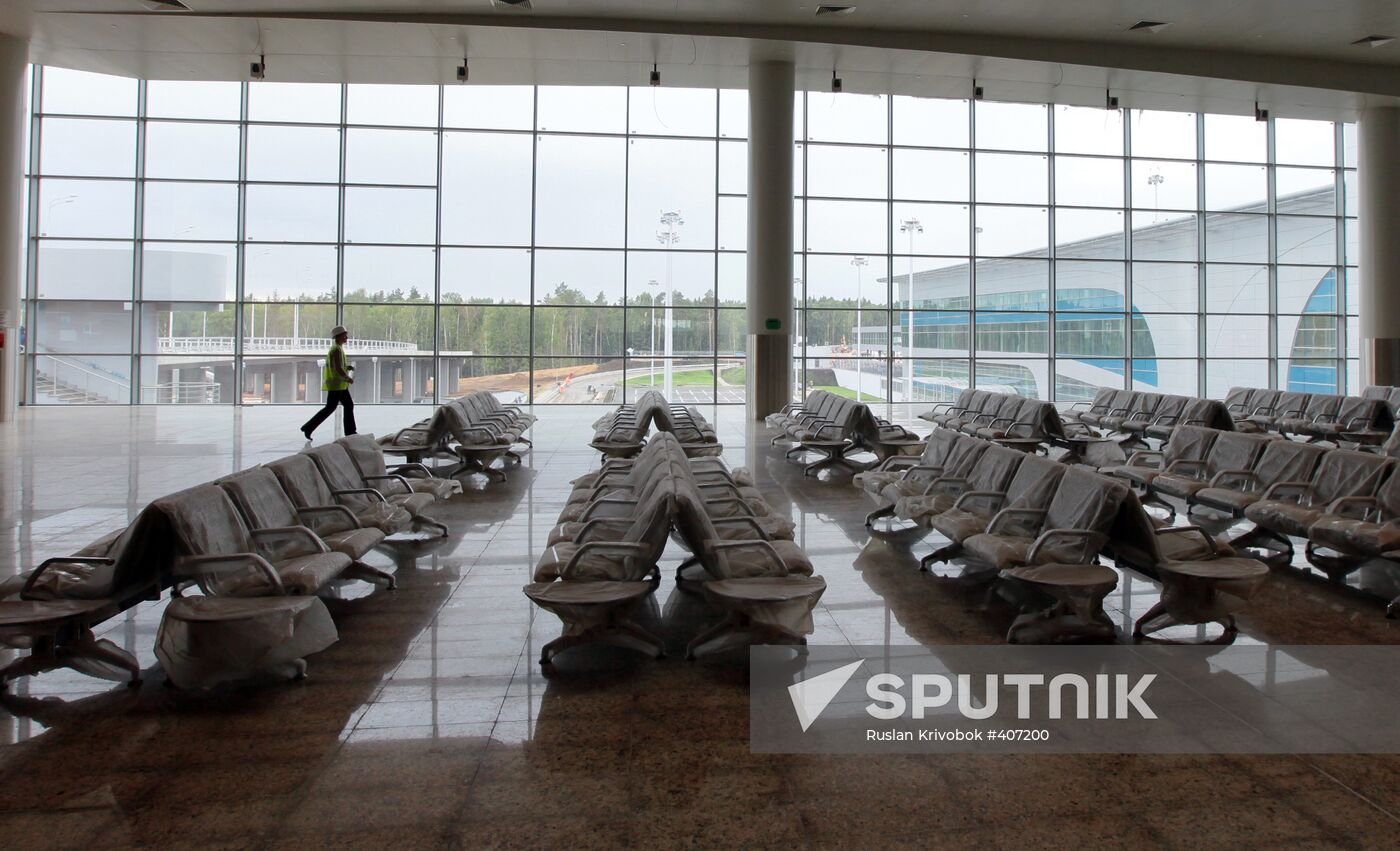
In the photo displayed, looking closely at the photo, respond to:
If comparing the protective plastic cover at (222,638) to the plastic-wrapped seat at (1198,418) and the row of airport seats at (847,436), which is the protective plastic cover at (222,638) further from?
the plastic-wrapped seat at (1198,418)

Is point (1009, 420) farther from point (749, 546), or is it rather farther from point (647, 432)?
point (749, 546)

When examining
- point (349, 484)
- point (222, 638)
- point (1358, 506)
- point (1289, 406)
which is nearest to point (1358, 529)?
point (1358, 506)

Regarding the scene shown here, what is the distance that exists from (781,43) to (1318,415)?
31.2ft

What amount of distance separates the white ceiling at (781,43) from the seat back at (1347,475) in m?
9.74

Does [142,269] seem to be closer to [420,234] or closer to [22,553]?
[420,234]

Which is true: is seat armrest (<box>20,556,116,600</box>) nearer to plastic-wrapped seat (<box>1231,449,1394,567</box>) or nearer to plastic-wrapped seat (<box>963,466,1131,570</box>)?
plastic-wrapped seat (<box>963,466,1131,570</box>)

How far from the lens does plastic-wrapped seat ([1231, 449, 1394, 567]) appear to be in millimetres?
5195

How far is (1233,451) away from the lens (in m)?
6.61

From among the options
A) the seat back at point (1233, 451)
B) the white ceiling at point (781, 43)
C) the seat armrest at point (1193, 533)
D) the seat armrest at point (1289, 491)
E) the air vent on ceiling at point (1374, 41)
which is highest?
the air vent on ceiling at point (1374, 41)

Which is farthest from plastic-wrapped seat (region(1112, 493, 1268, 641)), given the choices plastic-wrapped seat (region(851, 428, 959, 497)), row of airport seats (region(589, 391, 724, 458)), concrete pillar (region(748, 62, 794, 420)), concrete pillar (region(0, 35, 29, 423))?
concrete pillar (region(0, 35, 29, 423))

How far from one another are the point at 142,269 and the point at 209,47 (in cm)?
501

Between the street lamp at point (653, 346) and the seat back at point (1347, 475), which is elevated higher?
the street lamp at point (653, 346)

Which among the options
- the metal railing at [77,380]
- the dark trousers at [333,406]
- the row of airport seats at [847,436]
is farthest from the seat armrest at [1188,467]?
the metal railing at [77,380]

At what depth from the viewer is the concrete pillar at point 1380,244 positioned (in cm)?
1767
